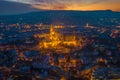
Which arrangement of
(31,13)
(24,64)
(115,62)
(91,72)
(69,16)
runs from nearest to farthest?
(91,72), (24,64), (115,62), (69,16), (31,13)

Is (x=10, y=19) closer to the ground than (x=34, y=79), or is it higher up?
higher up

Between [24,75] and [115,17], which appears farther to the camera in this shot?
[115,17]

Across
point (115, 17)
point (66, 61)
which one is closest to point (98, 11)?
point (115, 17)

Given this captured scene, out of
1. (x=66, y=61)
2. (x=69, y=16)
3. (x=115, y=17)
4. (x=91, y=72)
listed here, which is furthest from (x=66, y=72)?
(x=115, y=17)

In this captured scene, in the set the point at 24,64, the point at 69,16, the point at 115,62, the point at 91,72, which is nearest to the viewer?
the point at 91,72

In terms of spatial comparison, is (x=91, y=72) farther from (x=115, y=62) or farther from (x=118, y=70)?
(x=115, y=62)

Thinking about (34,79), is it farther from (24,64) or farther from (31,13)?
(31,13)
